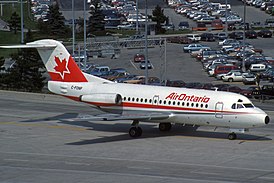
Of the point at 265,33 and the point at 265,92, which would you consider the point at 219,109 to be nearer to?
the point at 265,92

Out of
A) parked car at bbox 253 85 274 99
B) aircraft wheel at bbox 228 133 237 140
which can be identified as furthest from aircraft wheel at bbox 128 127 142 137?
parked car at bbox 253 85 274 99

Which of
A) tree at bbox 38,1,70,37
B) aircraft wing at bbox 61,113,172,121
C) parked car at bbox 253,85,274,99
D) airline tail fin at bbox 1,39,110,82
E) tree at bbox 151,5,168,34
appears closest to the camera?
aircraft wing at bbox 61,113,172,121

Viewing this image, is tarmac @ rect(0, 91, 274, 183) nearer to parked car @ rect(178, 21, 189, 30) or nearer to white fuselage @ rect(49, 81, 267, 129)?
white fuselage @ rect(49, 81, 267, 129)

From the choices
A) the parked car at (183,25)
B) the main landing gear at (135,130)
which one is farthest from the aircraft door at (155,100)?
the parked car at (183,25)

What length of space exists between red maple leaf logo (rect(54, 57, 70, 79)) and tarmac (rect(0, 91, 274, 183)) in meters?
3.97

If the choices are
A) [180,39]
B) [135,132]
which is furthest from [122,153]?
[180,39]

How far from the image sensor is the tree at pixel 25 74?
79812mm

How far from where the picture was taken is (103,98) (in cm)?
5019

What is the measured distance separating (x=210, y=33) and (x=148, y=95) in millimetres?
88456

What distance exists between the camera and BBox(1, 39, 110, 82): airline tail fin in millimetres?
52406

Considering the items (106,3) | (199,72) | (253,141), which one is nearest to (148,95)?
(253,141)

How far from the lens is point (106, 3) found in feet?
631

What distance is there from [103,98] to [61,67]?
15.2 ft

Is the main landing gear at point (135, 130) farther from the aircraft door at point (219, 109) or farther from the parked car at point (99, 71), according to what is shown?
the parked car at point (99, 71)
